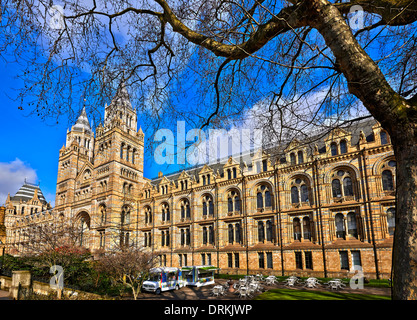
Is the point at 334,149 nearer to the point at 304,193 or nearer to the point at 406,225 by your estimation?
the point at 304,193

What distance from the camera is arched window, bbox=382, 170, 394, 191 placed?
22350mm

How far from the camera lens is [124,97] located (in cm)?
618

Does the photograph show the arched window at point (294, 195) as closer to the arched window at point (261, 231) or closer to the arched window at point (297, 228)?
the arched window at point (297, 228)

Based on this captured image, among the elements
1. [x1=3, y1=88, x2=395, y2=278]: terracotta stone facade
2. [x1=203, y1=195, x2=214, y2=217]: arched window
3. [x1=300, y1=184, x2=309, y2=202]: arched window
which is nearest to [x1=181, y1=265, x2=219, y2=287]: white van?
[x1=3, y1=88, x2=395, y2=278]: terracotta stone facade

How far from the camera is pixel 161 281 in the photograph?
21594 mm

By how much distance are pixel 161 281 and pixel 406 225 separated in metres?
21.5

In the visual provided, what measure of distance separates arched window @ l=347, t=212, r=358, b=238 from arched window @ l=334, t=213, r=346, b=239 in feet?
1.58

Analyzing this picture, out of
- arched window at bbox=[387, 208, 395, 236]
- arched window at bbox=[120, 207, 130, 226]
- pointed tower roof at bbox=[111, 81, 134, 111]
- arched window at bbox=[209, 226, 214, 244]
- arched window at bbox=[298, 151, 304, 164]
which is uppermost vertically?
arched window at bbox=[298, 151, 304, 164]

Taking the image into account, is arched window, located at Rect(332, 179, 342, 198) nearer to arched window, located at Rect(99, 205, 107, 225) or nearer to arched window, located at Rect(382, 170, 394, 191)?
arched window, located at Rect(382, 170, 394, 191)

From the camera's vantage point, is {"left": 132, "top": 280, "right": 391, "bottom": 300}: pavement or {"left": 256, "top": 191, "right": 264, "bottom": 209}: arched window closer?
{"left": 132, "top": 280, "right": 391, "bottom": 300}: pavement

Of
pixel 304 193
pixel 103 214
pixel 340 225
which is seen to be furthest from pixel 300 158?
pixel 103 214
